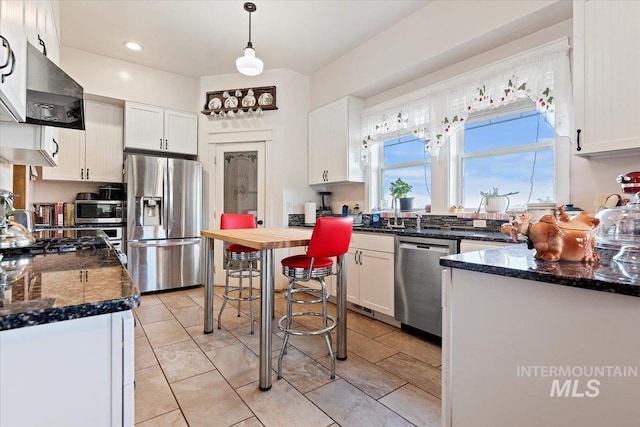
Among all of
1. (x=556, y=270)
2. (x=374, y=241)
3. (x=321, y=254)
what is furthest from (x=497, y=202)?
(x=556, y=270)

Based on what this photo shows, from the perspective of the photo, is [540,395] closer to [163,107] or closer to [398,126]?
[398,126]

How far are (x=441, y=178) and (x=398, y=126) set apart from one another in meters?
0.75

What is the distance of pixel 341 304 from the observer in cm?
223

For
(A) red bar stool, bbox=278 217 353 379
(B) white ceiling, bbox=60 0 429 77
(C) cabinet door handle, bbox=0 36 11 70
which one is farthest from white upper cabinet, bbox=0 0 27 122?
(B) white ceiling, bbox=60 0 429 77

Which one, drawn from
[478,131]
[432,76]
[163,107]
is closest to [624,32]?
[478,131]

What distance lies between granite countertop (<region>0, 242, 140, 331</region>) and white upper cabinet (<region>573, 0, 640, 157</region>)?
8.23 ft

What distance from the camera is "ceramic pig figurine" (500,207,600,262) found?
108 cm

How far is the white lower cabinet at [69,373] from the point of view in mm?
614

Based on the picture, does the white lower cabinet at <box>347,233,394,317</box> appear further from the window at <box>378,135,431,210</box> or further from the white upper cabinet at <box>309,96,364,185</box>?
the white upper cabinet at <box>309,96,364,185</box>

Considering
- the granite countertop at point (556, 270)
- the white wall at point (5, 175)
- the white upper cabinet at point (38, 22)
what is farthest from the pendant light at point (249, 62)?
the granite countertop at point (556, 270)

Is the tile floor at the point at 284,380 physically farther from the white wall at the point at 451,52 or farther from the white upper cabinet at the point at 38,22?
the white upper cabinet at the point at 38,22

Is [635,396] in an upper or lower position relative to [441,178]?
lower

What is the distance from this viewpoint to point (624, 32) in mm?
1790

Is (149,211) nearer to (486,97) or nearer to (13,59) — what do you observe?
(13,59)
